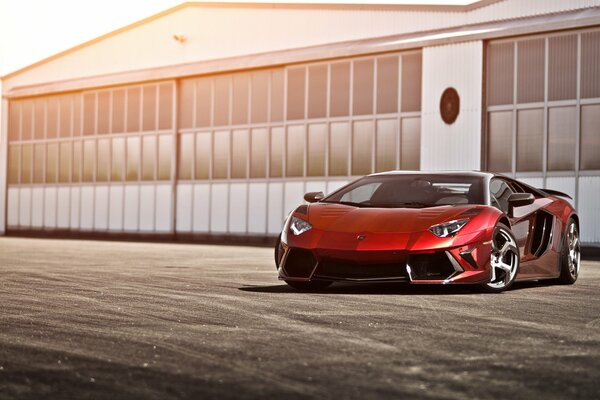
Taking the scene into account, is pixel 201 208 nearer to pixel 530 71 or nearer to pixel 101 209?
pixel 101 209

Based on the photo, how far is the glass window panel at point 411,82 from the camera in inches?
1055

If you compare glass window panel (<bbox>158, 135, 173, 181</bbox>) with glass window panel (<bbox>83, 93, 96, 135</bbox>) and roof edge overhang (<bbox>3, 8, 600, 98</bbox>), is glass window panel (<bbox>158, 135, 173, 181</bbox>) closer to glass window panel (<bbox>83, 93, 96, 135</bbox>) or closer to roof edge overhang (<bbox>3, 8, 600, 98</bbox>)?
roof edge overhang (<bbox>3, 8, 600, 98</bbox>)

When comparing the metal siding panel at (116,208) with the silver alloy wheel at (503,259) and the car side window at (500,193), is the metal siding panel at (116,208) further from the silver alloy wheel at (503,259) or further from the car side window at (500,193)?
the silver alloy wheel at (503,259)

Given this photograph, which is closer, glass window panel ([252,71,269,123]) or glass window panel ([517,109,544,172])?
glass window panel ([517,109,544,172])

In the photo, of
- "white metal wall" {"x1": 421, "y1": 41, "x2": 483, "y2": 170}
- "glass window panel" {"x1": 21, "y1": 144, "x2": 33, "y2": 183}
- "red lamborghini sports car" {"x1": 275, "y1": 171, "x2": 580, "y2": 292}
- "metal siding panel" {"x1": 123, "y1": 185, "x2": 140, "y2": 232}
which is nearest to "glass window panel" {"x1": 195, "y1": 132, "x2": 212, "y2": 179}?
"metal siding panel" {"x1": 123, "y1": 185, "x2": 140, "y2": 232}

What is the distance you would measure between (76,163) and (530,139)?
17.1m

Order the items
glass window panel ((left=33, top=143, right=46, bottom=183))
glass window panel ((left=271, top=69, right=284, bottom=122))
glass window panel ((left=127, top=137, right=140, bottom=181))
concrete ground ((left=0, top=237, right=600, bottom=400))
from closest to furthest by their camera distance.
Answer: concrete ground ((left=0, top=237, right=600, bottom=400))
glass window panel ((left=271, top=69, right=284, bottom=122))
glass window panel ((left=127, top=137, right=140, bottom=181))
glass window panel ((left=33, top=143, right=46, bottom=183))

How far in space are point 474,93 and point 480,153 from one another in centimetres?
143

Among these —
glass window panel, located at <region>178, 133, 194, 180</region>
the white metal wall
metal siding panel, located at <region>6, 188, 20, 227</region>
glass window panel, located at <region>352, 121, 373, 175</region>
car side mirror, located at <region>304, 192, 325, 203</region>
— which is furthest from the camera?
metal siding panel, located at <region>6, 188, 20, 227</region>

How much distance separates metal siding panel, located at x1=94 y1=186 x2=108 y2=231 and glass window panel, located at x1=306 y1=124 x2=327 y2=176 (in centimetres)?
858

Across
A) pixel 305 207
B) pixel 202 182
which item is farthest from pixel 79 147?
pixel 305 207

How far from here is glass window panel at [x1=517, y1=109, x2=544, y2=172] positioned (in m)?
24.5

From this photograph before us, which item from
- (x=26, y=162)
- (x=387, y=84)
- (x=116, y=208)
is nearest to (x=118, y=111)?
(x=116, y=208)

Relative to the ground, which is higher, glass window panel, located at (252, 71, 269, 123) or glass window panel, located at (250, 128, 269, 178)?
glass window panel, located at (252, 71, 269, 123)
